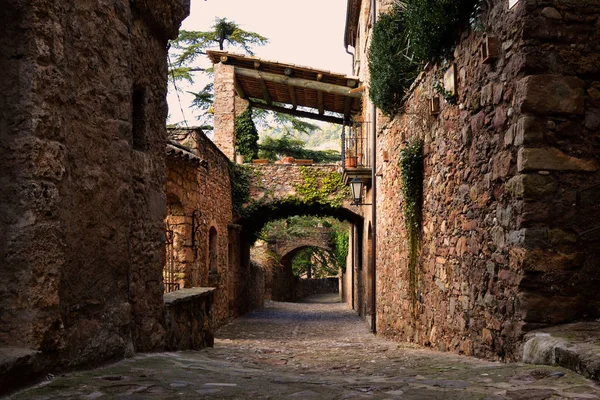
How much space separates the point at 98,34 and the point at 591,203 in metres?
3.32

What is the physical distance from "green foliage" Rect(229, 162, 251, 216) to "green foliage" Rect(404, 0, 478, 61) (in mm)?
9708

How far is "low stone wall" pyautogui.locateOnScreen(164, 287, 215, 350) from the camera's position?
528cm

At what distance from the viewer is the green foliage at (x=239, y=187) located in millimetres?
15969

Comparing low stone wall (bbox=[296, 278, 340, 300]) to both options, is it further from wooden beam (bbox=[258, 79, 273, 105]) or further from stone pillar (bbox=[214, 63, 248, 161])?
stone pillar (bbox=[214, 63, 248, 161])

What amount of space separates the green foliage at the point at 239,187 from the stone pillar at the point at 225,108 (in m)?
1.12

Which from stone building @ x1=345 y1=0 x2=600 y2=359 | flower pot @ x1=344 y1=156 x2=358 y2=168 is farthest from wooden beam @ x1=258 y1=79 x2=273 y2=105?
stone building @ x1=345 y1=0 x2=600 y2=359

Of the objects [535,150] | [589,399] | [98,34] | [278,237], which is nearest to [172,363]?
[98,34]

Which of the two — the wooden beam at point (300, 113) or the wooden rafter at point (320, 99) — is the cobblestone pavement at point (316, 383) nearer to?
the wooden rafter at point (320, 99)

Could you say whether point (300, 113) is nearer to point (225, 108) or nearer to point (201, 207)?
point (225, 108)

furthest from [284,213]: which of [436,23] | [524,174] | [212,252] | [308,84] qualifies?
[524,174]

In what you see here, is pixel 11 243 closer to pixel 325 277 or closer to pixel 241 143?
pixel 241 143

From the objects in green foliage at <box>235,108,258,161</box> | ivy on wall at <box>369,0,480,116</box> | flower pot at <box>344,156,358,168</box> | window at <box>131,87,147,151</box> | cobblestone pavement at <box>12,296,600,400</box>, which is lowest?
cobblestone pavement at <box>12,296,600,400</box>

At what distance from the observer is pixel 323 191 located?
16.2m

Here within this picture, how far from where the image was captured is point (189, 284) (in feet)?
34.8
